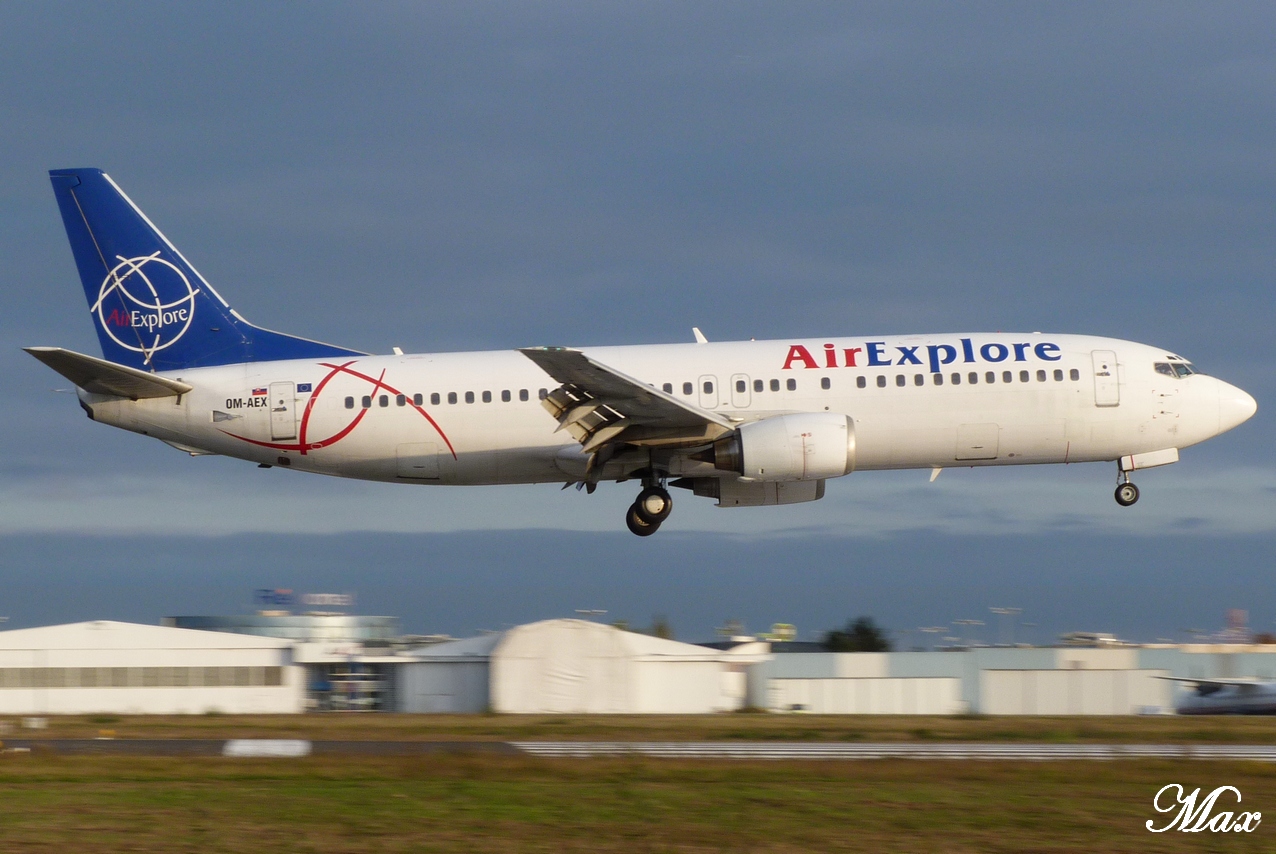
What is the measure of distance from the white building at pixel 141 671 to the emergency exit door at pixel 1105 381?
36544mm

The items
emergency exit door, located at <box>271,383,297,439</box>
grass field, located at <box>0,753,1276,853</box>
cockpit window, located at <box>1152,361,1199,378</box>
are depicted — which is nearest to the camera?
grass field, located at <box>0,753,1276,853</box>

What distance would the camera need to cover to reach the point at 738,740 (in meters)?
27.2

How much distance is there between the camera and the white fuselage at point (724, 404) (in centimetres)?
3158

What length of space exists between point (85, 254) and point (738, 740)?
20770mm

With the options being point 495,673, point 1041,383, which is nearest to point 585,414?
point 1041,383

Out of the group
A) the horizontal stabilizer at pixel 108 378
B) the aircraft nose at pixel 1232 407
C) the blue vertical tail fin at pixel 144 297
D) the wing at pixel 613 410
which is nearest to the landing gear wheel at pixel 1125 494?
the aircraft nose at pixel 1232 407

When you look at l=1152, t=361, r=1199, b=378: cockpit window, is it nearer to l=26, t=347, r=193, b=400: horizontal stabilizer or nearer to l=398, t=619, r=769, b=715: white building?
l=398, t=619, r=769, b=715: white building

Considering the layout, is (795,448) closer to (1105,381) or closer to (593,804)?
(1105,381)

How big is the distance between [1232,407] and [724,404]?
495 inches

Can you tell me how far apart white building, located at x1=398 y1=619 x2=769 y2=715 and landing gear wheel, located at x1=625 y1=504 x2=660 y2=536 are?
15.1m

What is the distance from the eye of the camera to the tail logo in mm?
34312

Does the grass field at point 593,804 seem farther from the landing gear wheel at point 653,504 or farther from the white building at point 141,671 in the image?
the white building at point 141,671

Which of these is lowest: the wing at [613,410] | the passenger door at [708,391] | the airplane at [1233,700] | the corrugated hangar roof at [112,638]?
the airplane at [1233,700]

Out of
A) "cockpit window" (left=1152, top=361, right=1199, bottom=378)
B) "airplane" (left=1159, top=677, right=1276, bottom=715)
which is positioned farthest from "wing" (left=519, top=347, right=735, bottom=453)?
"airplane" (left=1159, top=677, right=1276, bottom=715)
